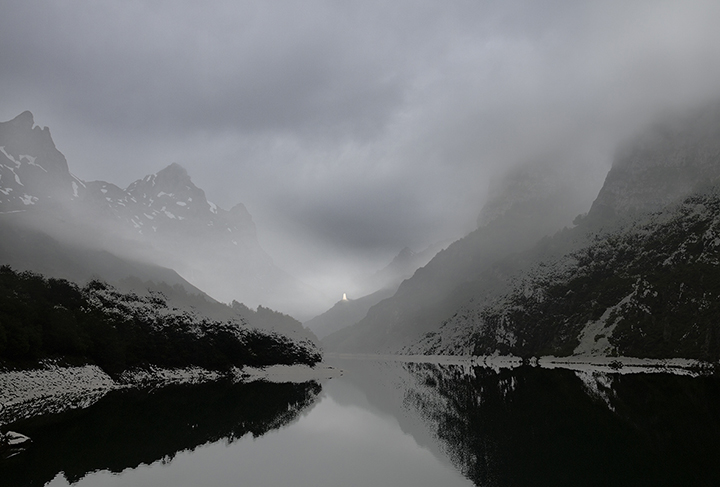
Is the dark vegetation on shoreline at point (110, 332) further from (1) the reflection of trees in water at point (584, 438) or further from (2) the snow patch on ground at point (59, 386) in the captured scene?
(1) the reflection of trees in water at point (584, 438)

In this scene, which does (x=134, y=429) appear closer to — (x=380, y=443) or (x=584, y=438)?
(x=380, y=443)

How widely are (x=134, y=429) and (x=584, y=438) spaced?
37797 mm

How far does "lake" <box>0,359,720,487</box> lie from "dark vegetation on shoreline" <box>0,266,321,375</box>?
70.7ft

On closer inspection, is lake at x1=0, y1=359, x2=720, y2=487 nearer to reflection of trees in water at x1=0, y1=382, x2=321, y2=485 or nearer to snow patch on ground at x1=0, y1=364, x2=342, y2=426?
reflection of trees in water at x1=0, y1=382, x2=321, y2=485

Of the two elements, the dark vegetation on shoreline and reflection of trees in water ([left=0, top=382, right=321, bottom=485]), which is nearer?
reflection of trees in water ([left=0, top=382, right=321, bottom=485])

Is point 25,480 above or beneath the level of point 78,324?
beneath

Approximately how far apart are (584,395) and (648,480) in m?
43.3

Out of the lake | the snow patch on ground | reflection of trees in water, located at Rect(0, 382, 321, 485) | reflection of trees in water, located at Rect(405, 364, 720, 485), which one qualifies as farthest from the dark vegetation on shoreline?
reflection of trees in water, located at Rect(405, 364, 720, 485)

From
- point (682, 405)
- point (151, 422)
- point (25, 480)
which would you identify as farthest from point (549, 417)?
point (25, 480)

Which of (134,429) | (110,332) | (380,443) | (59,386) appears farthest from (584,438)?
(110,332)

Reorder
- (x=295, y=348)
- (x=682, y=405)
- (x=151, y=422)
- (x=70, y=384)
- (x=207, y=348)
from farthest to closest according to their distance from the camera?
1. (x=295, y=348)
2. (x=207, y=348)
3. (x=70, y=384)
4. (x=682, y=405)
5. (x=151, y=422)

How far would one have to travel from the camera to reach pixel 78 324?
82.4 meters

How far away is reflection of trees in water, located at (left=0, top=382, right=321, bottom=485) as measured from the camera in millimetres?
26203

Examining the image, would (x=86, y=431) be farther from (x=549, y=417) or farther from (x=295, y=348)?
(x=295, y=348)
